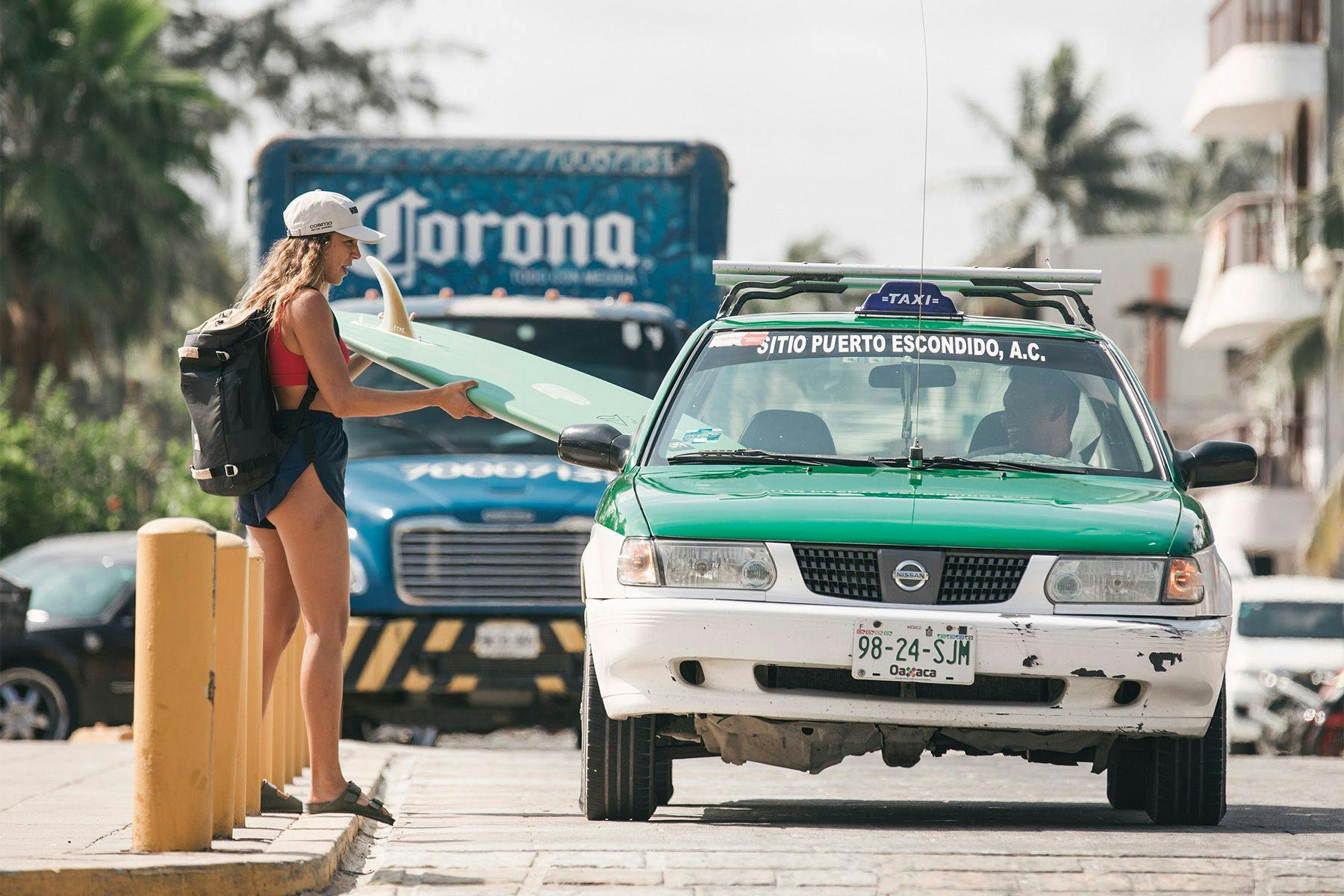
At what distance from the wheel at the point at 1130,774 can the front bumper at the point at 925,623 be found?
26.0 inches

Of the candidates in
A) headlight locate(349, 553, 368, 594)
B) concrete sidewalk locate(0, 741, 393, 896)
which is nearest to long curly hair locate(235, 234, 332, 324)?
concrete sidewalk locate(0, 741, 393, 896)

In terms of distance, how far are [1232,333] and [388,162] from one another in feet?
79.4

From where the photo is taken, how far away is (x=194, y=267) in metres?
36.0

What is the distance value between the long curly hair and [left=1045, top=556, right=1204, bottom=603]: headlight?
95.5 inches

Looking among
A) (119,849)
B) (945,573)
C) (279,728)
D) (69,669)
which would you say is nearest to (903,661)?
(945,573)

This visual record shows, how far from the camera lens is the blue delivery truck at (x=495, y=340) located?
36.0 ft

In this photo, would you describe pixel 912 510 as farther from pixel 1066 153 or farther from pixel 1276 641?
pixel 1066 153

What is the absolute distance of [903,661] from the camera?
639cm

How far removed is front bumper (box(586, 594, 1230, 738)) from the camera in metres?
6.39

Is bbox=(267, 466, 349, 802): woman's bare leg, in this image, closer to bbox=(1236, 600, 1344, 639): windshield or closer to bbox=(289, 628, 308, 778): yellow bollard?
bbox=(289, 628, 308, 778): yellow bollard

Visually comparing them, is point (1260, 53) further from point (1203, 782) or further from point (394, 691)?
point (1203, 782)

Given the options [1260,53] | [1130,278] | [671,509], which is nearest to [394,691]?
[671,509]

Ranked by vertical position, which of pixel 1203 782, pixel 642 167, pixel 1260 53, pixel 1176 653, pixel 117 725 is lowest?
pixel 117 725

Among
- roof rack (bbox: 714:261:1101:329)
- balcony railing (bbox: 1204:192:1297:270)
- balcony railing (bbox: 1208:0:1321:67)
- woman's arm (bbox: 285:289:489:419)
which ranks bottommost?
woman's arm (bbox: 285:289:489:419)
